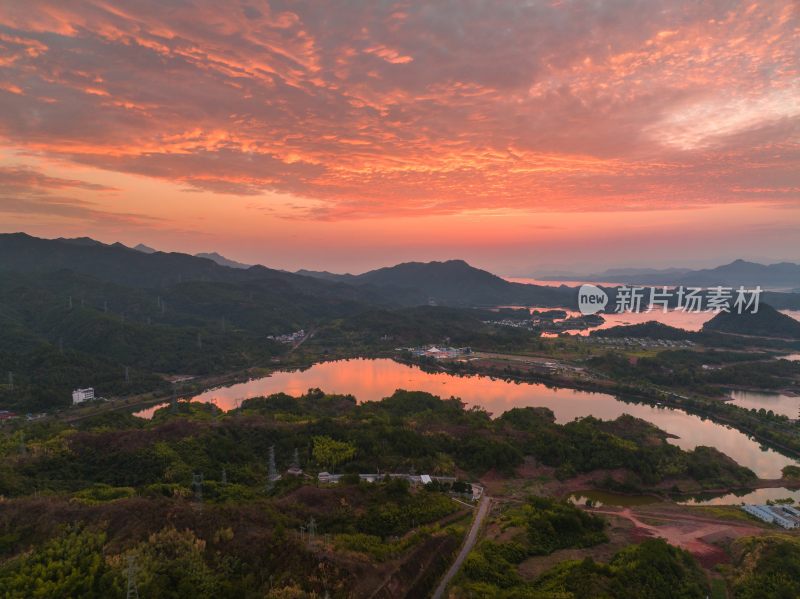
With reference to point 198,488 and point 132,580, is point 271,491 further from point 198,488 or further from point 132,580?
point 132,580

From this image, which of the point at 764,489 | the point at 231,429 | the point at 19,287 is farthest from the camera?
the point at 19,287

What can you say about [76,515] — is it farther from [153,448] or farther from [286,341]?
[286,341]

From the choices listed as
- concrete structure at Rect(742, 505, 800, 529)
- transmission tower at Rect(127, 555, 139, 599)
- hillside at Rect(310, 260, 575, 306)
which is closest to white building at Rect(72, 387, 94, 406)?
transmission tower at Rect(127, 555, 139, 599)

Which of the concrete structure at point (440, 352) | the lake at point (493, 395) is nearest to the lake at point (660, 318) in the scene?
the concrete structure at point (440, 352)

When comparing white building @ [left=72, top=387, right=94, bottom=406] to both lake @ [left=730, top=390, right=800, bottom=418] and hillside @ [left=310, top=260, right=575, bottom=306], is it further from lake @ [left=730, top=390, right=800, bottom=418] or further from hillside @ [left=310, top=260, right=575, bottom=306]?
hillside @ [left=310, top=260, right=575, bottom=306]

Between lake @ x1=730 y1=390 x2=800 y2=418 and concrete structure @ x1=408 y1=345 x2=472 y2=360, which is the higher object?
lake @ x1=730 y1=390 x2=800 y2=418

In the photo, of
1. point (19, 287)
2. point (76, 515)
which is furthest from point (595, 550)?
point (19, 287)
